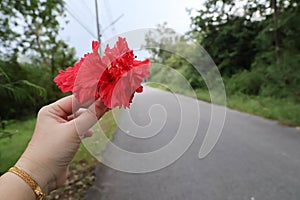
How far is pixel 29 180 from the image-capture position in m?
0.93

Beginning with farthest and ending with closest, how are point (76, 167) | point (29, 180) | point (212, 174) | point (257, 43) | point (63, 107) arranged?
point (257, 43) < point (76, 167) < point (212, 174) < point (63, 107) < point (29, 180)

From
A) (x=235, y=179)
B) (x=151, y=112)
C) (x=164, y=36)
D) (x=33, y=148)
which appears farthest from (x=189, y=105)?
(x=235, y=179)

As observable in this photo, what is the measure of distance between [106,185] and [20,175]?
2102mm

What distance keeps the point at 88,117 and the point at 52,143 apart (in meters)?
0.19

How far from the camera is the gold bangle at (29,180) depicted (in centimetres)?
93

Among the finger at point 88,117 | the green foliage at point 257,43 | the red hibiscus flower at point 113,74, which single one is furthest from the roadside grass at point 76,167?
the green foliage at point 257,43

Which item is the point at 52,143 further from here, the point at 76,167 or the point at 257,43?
the point at 257,43

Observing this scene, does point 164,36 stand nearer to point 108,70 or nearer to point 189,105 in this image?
point 189,105

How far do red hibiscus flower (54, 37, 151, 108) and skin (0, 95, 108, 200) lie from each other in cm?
10

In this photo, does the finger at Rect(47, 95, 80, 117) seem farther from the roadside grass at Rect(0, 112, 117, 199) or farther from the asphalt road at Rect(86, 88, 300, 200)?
the roadside grass at Rect(0, 112, 117, 199)

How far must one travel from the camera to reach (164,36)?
1539mm

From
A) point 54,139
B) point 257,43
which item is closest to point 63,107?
point 54,139

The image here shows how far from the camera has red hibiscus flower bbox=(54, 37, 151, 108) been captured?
0.79 meters

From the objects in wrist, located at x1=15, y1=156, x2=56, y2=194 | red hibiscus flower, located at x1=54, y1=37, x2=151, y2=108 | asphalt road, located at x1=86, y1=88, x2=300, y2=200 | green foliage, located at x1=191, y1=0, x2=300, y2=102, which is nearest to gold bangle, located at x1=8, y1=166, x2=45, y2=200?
wrist, located at x1=15, y1=156, x2=56, y2=194
